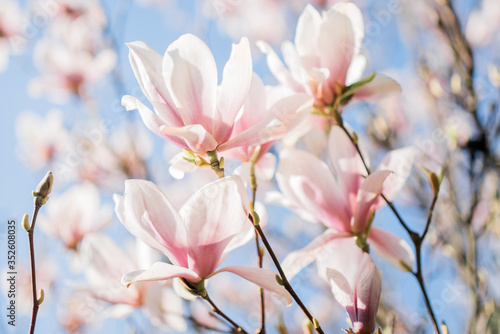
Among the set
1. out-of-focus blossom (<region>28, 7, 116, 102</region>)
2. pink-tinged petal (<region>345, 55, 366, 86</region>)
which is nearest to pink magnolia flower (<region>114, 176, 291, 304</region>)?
pink-tinged petal (<region>345, 55, 366, 86</region>)

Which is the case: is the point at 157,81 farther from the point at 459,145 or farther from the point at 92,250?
the point at 459,145

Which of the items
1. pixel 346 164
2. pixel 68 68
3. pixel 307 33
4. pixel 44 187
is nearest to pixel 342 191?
pixel 346 164

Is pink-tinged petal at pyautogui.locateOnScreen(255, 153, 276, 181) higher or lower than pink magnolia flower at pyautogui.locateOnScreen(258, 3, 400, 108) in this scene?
lower

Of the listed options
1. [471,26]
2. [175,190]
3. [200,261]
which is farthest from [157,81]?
[175,190]

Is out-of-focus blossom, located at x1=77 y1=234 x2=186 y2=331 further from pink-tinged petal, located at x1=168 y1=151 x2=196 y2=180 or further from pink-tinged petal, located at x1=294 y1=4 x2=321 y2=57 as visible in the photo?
pink-tinged petal, located at x1=294 y1=4 x2=321 y2=57

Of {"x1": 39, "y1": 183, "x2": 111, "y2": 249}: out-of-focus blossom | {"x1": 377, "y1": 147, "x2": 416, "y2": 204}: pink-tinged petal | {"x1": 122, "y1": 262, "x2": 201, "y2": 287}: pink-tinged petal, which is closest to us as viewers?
{"x1": 122, "y1": 262, "x2": 201, "y2": 287}: pink-tinged petal

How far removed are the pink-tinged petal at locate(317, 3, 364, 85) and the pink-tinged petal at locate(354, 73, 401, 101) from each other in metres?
0.05

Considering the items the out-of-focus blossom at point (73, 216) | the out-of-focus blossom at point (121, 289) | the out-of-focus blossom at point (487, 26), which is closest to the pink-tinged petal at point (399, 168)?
the out-of-focus blossom at point (121, 289)

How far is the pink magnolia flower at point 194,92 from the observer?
0.62 m

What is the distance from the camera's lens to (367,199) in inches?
29.0

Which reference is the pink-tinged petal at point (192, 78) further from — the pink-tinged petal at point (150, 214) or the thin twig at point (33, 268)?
the thin twig at point (33, 268)

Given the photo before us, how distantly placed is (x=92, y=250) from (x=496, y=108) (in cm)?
123

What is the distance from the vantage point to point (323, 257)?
2.42 ft

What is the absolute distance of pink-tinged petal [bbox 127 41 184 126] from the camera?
634mm
